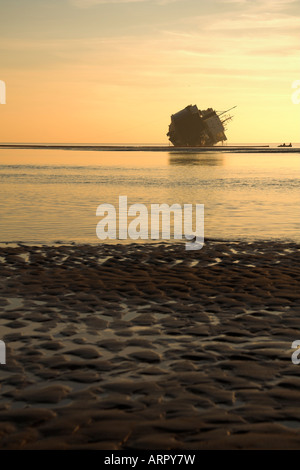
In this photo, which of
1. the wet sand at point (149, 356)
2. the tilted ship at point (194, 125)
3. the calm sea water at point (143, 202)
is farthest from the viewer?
the tilted ship at point (194, 125)

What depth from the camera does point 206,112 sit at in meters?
196

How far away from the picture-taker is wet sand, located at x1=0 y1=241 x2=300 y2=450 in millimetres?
5895

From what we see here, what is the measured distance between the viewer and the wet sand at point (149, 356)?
5.89 meters

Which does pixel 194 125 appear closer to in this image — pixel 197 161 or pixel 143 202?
pixel 197 161

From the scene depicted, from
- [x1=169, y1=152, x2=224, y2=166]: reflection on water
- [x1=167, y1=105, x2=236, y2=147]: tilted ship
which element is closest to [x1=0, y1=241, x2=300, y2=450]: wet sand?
[x1=169, y1=152, x2=224, y2=166]: reflection on water

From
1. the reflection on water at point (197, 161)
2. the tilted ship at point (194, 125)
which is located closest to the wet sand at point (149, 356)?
the reflection on water at point (197, 161)

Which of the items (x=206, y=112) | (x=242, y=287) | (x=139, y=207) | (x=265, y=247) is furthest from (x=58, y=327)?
(x=206, y=112)

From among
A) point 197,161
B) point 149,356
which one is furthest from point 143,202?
point 197,161

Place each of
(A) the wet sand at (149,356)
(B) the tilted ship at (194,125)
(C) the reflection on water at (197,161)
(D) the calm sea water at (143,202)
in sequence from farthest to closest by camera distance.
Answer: (B) the tilted ship at (194,125)
(C) the reflection on water at (197,161)
(D) the calm sea water at (143,202)
(A) the wet sand at (149,356)

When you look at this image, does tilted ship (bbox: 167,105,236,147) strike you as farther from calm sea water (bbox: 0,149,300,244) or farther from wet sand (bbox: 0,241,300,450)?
wet sand (bbox: 0,241,300,450)

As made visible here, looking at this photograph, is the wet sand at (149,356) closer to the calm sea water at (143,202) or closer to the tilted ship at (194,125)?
the calm sea water at (143,202)

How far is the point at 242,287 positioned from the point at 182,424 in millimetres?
6890

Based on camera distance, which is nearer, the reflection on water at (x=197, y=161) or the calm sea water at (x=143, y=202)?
the calm sea water at (x=143, y=202)
